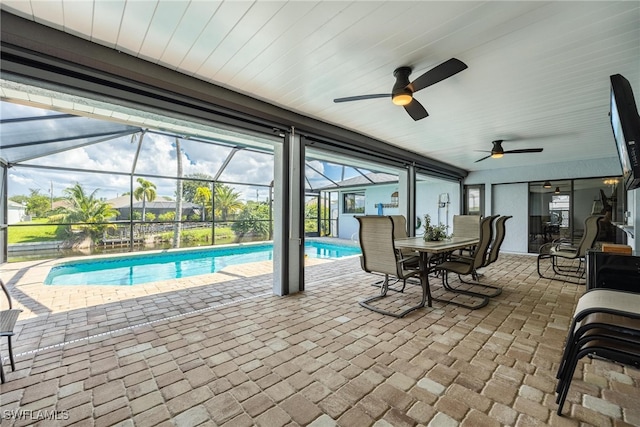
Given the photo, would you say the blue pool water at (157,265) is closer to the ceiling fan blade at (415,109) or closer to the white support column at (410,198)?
the white support column at (410,198)

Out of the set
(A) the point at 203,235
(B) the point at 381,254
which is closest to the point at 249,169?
(A) the point at 203,235

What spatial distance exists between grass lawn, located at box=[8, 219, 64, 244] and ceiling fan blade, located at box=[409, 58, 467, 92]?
900cm

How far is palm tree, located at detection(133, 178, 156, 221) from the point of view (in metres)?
8.88

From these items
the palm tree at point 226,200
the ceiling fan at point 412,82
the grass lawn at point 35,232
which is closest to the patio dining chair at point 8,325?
the ceiling fan at point 412,82

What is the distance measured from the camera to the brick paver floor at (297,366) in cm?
159

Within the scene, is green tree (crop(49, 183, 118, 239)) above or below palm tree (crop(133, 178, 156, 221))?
below

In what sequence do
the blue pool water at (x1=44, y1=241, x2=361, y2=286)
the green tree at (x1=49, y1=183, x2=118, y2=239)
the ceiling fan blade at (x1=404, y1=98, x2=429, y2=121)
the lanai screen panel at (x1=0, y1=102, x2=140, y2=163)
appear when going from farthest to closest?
1. the green tree at (x1=49, y1=183, x2=118, y2=239)
2. the blue pool water at (x1=44, y1=241, x2=361, y2=286)
3. the lanai screen panel at (x1=0, y1=102, x2=140, y2=163)
4. the ceiling fan blade at (x1=404, y1=98, x2=429, y2=121)

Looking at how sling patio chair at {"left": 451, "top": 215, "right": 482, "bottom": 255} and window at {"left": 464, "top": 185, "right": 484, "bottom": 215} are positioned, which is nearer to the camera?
sling patio chair at {"left": 451, "top": 215, "right": 482, "bottom": 255}

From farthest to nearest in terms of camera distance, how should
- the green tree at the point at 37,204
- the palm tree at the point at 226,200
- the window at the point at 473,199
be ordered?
1. the palm tree at the point at 226,200
2. the window at the point at 473,199
3. the green tree at the point at 37,204

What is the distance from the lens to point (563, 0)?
1.76 m

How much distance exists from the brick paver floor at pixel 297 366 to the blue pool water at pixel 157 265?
1995 millimetres

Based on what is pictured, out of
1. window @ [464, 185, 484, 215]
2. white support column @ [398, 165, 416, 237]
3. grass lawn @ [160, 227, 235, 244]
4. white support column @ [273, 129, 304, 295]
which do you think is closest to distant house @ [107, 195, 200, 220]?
grass lawn @ [160, 227, 235, 244]

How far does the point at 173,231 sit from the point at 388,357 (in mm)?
8757

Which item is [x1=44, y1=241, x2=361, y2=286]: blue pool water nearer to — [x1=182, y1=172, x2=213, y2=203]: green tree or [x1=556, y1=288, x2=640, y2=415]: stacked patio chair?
[x1=182, y1=172, x2=213, y2=203]: green tree
